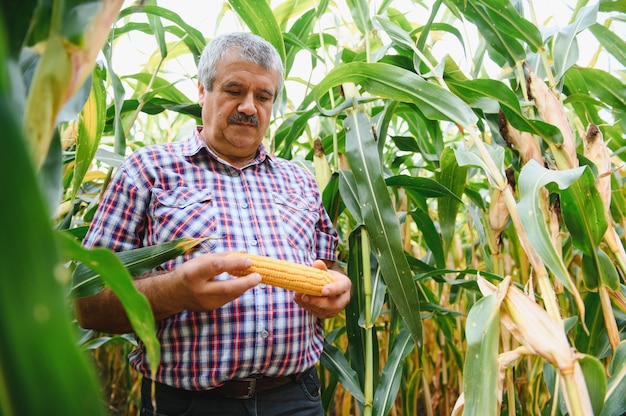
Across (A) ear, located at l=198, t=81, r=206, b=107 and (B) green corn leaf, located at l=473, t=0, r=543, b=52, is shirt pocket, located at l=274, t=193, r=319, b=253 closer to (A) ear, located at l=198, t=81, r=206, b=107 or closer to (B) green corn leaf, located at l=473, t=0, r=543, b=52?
(A) ear, located at l=198, t=81, r=206, b=107

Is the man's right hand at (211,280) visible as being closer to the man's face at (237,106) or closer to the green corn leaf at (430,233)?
the man's face at (237,106)

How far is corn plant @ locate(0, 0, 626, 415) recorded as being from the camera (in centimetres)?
33

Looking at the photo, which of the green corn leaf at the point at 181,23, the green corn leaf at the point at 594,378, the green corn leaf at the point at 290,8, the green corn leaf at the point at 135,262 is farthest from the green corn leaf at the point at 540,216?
the green corn leaf at the point at 290,8

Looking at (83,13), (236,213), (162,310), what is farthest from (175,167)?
(83,13)

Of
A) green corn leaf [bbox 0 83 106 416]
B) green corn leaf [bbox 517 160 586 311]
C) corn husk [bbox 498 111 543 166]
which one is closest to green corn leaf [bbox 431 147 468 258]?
corn husk [bbox 498 111 543 166]

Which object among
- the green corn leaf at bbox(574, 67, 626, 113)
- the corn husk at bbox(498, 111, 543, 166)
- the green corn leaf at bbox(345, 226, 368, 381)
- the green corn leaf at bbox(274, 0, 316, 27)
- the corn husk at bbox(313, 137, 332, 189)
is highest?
the green corn leaf at bbox(274, 0, 316, 27)

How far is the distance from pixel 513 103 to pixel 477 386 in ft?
1.88

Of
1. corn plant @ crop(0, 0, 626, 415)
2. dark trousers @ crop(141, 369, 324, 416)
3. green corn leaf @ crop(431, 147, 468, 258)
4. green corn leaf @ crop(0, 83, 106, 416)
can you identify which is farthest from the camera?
green corn leaf @ crop(431, 147, 468, 258)

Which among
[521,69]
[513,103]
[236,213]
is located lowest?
[236,213]

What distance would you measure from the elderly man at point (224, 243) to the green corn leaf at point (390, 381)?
0.49 ft

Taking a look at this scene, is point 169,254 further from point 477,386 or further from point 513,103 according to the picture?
point 513,103

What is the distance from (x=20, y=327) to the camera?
0.21 meters

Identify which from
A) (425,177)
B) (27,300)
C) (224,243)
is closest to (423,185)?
(425,177)

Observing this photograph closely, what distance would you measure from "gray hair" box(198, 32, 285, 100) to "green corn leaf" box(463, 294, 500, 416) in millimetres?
732
